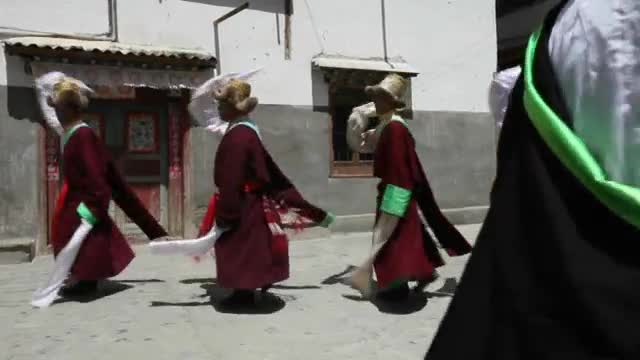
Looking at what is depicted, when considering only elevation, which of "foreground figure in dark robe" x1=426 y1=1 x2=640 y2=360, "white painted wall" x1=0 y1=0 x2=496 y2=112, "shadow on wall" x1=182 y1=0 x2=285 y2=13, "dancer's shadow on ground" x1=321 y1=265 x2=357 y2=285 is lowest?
"dancer's shadow on ground" x1=321 y1=265 x2=357 y2=285

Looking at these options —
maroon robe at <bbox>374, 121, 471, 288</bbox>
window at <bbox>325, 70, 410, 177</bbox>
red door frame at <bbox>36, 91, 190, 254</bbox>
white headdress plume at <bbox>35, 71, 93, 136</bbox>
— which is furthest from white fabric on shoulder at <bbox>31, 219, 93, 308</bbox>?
window at <bbox>325, 70, 410, 177</bbox>

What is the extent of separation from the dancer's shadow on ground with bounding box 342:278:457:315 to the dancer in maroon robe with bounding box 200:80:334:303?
0.74 metres

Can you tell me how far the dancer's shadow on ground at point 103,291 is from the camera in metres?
4.94

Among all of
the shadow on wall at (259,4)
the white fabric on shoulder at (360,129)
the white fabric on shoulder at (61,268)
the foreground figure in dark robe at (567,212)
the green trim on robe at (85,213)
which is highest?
the shadow on wall at (259,4)

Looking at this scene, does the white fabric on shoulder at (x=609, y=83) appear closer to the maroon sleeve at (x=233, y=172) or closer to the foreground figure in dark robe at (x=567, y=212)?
the foreground figure in dark robe at (x=567, y=212)

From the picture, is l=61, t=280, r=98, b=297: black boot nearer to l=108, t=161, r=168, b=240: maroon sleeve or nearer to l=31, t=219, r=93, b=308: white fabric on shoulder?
l=31, t=219, r=93, b=308: white fabric on shoulder

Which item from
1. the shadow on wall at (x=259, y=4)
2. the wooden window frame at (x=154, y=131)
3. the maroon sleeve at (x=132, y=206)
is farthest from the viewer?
the shadow on wall at (x=259, y=4)

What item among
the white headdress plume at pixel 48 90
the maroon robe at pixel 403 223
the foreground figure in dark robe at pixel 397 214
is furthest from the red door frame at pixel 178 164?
the maroon robe at pixel 403 223

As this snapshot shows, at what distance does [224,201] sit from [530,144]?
3603 millimetres

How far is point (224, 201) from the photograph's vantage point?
4410 mm

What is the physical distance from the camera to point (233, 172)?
4.39 m

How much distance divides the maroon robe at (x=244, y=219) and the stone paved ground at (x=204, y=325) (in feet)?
0.99

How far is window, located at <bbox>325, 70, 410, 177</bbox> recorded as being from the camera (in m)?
9.60

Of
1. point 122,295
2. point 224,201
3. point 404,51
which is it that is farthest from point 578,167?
point 404,51
